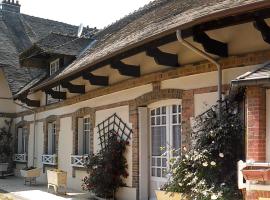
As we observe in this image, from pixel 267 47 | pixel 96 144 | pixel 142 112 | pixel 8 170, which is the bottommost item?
pixel 8 170

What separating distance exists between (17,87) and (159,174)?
10710mm

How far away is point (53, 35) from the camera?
16906 mm

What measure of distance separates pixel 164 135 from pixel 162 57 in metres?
1.91

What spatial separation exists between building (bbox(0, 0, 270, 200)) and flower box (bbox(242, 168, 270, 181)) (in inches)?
7.1

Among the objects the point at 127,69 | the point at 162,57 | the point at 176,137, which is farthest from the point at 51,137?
the point at 162,57

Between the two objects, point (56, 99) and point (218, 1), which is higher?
point (218, 1)

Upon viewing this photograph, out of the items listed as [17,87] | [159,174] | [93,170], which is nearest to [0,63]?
[17,87]

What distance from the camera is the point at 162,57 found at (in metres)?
8.98

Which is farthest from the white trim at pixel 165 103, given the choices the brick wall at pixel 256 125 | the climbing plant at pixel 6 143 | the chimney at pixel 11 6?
the chimney at pixel 11 6

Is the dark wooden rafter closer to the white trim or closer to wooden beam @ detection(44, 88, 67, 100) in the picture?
wooden beam @ detection(44, 88, 67, 100)

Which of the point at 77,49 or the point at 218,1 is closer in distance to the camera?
the point at 218,1

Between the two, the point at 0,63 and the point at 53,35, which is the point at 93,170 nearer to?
the point at 53,35

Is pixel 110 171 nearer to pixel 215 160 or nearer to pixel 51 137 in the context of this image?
pixel 215 160

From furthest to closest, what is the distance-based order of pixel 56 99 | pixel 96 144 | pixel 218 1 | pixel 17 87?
pixel 17 87
pixel 56 99
pixel 96 144
pixel 218 1
